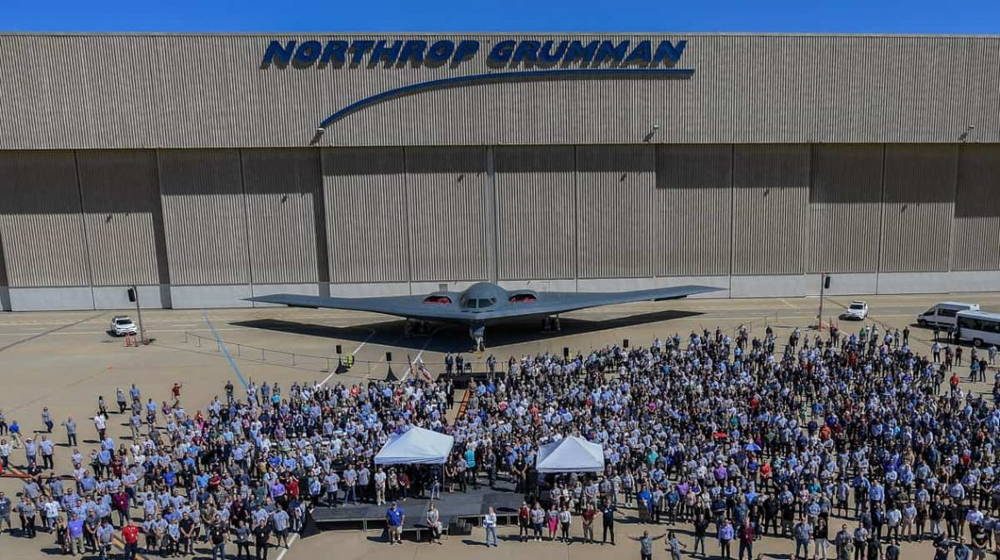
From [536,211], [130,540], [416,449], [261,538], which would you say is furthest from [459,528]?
[536,211]

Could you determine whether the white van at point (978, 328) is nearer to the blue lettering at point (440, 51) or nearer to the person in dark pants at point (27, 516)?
the blue lettering at point (440, 51)

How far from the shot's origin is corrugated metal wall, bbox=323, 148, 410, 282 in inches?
1650

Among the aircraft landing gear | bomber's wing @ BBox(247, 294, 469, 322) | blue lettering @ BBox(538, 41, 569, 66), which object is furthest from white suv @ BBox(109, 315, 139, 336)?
blue lettering @ BBox(538, 41, 569, 66)

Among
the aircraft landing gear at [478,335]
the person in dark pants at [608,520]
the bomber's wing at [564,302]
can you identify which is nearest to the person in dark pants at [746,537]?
the person in dark pants at [608,520]

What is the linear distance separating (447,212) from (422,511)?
28.6 meters

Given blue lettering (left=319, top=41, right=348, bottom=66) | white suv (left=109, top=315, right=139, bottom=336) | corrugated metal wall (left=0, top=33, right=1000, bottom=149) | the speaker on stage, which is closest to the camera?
the speaker on stage

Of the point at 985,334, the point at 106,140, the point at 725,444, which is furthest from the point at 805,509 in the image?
the point at 106,140

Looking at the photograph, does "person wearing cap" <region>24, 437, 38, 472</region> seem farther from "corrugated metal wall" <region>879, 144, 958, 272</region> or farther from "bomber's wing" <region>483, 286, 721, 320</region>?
"corrugated metal wall" <region>879, 144, 958, 272</region>

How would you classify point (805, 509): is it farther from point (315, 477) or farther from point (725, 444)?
point (315, 477)

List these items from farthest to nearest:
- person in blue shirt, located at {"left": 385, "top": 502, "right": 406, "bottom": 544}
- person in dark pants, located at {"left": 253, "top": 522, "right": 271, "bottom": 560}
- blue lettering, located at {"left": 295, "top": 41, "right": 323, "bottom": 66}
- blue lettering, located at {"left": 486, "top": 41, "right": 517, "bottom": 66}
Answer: blue lettering, located at {"left": 486, "top": 41, "right": 517, "bottom": 66} < blue lettering, located at {"left": 295, "top": 41, "right": 323, "bottom": 66} < person in blue shirt, located at {"left": 385, "top": 502, "right": 406, "bottom": 544} < person in dark pants, located at {"left": 253, "top": 522, "right": 271, "bottom": 560}

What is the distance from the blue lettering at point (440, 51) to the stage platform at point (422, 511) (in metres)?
31.0

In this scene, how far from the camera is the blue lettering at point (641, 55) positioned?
134 ft

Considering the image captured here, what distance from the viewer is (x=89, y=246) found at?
42.5m

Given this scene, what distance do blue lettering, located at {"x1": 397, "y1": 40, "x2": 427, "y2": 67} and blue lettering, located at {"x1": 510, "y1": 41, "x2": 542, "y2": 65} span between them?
18.3ft
